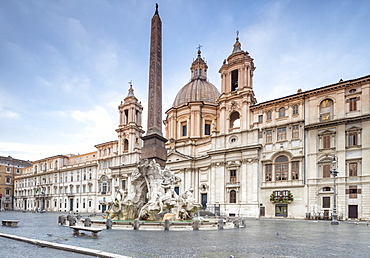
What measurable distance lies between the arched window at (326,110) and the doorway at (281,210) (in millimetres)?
11251

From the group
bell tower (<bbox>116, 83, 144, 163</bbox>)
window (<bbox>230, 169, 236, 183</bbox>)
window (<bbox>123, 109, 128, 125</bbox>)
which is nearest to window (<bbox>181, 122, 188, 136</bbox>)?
bell tower (<bbox>116, 83, 144, 163</bbox>)

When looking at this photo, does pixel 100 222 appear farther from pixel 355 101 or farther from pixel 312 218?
pixel 355 101

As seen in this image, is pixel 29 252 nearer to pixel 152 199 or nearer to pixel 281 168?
pixel 152 199

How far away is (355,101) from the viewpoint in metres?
33.1

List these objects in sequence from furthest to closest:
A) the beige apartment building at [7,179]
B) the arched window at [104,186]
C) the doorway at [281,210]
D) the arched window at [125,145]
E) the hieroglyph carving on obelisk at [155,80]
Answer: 1. the beige apartment building at [7,179]
2. the arched window at [104,186]
3. the arched window at [125,145]
4. the doorway at [281,210]
5. the hieroglyph carving on obelisk at [155,80]

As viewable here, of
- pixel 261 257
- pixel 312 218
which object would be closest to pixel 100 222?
pixel 261 257

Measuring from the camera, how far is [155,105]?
75.2ft

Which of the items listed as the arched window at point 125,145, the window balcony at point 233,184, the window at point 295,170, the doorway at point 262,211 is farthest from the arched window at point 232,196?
the arched window at point 125,145

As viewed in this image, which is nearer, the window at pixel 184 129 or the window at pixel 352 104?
the window at pixel 352 104

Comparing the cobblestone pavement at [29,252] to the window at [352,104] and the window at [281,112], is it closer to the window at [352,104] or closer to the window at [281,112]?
the window at [352,104]

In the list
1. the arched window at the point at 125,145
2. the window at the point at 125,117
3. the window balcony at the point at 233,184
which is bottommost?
the window balcony at the point at 233,184

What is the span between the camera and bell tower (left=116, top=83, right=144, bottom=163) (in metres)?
57.5

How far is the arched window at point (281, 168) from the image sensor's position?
36.6m

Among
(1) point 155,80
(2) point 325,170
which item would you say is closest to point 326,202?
(2) point 325,170
